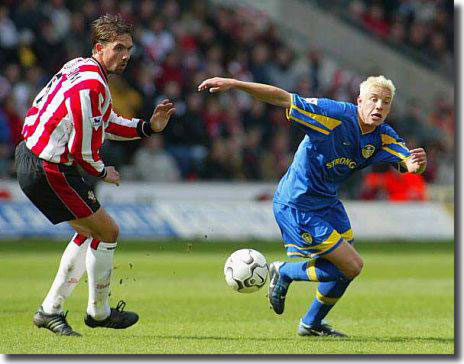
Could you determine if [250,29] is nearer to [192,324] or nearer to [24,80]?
[24,80]

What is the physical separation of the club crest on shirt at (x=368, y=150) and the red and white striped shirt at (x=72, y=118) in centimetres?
196

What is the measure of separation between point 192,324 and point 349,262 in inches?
58.7

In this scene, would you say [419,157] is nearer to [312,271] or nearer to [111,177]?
[312,271]

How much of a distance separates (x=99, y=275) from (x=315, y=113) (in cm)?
198

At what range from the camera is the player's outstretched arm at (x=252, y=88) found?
6762 mm

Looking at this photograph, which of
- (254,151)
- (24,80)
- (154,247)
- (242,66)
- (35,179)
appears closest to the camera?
(35,179)

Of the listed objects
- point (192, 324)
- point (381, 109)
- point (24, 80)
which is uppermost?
point (381, 109)

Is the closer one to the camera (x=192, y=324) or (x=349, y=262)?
(x=349, y=262)

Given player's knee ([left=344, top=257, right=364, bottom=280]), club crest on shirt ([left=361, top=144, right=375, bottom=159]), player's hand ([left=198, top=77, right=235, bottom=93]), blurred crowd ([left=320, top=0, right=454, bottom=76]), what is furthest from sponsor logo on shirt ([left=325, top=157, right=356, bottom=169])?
blurred crowd ([left=320, top=0, right=454, bottom=76])

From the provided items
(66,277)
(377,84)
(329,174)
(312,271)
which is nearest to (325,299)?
(312,271)

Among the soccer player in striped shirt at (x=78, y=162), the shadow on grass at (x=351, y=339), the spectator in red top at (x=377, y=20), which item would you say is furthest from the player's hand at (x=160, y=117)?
the spectator in red top at (x=377, y=20)

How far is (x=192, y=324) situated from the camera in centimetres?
816

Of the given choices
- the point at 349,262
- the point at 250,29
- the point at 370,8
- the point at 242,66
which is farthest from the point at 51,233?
the point at 370,8

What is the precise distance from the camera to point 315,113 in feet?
24.2
